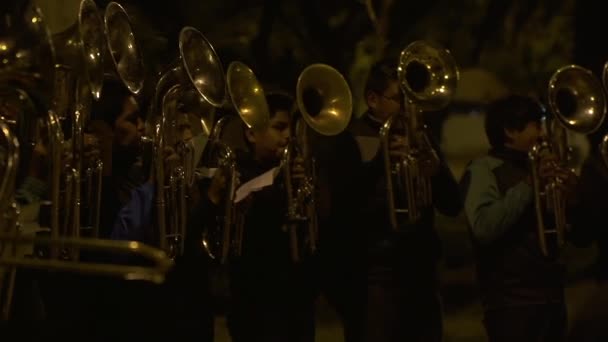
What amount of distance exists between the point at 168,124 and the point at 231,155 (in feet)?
0.96

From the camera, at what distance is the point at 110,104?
3607 millimetres

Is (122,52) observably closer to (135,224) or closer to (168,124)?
(168,124)

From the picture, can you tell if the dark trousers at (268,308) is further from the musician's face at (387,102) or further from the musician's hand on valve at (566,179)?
the musician's hand on valve at (566,179)

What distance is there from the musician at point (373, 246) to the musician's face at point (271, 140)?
0.85 feet

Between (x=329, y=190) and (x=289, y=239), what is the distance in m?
0.29

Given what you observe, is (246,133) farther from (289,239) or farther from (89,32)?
(89,32)

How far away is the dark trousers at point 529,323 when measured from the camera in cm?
415

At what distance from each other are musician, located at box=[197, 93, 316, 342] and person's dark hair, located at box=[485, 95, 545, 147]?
42.5 inches

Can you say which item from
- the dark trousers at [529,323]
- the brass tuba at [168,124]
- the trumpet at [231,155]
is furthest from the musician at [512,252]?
the brass tuba at [168,124]

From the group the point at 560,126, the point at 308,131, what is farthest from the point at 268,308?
the point at 560,126

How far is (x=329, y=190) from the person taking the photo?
4.04 meters

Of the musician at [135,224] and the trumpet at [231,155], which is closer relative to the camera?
the musician at [135,224]

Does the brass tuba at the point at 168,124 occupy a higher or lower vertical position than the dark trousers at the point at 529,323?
higher

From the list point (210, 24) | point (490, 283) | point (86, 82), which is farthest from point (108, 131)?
point (490, 283)
